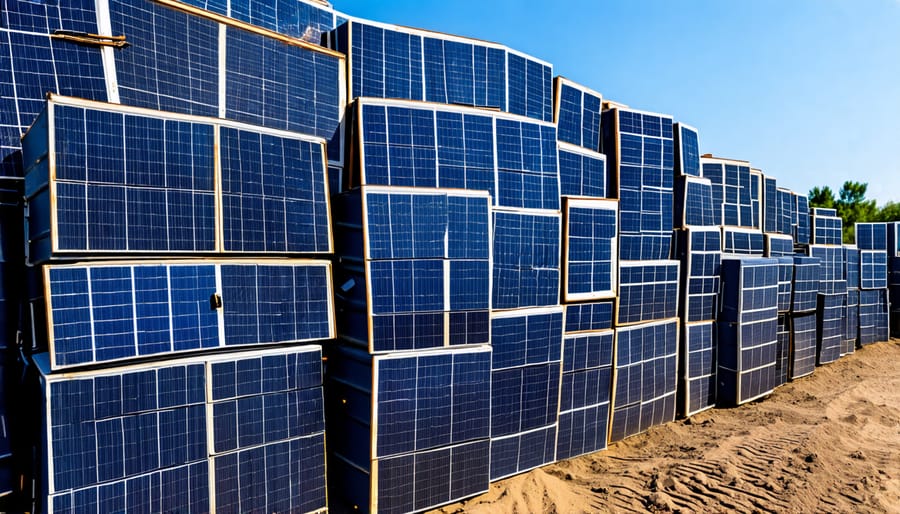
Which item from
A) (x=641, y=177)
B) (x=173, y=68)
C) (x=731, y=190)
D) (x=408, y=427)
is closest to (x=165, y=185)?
(x=173, y=68)

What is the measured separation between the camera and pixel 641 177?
10773mm

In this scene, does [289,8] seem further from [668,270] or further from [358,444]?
[668,270]

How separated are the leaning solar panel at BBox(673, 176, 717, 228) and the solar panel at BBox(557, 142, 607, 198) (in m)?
2.80

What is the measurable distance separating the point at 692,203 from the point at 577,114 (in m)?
4.07

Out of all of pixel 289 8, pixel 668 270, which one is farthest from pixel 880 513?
pixel 289 8

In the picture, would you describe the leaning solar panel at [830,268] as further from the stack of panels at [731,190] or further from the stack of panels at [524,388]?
the stack of panels at [524,388]

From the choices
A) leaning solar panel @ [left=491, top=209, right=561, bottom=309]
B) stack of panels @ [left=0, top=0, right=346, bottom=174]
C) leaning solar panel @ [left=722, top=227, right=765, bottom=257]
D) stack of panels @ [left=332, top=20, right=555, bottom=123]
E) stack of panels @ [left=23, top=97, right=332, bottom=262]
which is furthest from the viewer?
leaning solar panel @ [left=722, top=227, right=765, bottom=257]

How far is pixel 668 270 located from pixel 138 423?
998cm

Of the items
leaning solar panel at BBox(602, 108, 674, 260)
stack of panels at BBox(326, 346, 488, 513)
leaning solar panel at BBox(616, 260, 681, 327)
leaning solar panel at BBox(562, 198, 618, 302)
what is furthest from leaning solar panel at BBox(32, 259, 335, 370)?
leaning solar panel at BBox(602, 108, 674, 260)

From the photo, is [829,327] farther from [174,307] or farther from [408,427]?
[174,307]

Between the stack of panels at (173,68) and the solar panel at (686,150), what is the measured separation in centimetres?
812

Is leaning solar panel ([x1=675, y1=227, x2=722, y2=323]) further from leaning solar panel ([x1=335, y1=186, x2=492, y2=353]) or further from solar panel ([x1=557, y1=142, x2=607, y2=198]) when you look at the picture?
leaning solar panel ([x1=335, y1=186, x2=492, y2=353])

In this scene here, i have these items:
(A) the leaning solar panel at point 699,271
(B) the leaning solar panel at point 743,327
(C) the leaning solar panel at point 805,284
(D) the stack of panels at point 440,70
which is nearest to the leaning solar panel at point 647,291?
(A) the leaning solar panel at point 699,271

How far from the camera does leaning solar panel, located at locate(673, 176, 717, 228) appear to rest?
468 inches
